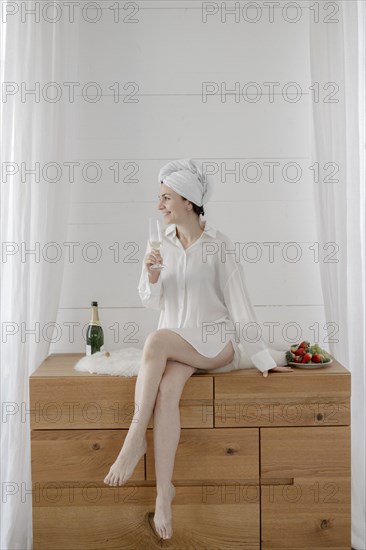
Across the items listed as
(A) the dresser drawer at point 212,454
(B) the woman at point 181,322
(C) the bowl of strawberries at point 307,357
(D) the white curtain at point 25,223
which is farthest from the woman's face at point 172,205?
(A) the dresser drawer at point 212,454

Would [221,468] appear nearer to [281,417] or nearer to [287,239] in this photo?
[281,417]

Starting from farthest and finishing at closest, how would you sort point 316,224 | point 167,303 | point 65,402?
point 316,224 < point 167,303 < point 65,402

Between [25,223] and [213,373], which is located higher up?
[25,223]

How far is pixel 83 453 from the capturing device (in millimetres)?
2852

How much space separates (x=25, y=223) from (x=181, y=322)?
0.76 metres

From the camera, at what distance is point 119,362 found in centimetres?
292

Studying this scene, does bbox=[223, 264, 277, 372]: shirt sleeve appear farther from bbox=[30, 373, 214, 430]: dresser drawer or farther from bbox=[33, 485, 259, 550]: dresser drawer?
bbox=[33, 485, 259, 550]: dresser drawer

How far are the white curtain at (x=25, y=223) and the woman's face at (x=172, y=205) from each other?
48 cm

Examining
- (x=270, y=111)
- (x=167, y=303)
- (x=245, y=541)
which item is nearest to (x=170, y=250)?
(x=167, y=303)

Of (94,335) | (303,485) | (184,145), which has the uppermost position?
(184,145)

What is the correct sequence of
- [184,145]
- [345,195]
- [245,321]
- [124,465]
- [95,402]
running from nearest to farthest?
[124,465] < [95,402] < [245,321] < [345,195] < [184,145]

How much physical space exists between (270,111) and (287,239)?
0.60m

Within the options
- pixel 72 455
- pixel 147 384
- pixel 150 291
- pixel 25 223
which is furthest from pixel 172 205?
pixel 72 455

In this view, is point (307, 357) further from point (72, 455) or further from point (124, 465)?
point (72, 455)
